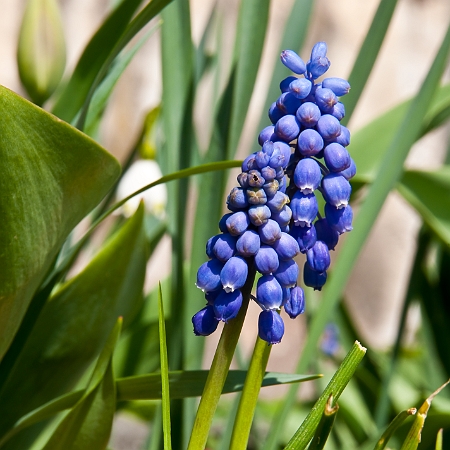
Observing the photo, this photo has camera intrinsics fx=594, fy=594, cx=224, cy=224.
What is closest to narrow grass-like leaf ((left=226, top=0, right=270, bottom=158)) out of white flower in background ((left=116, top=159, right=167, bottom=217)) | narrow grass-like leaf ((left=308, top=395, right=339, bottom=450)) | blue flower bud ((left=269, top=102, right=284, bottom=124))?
blue flower bud ((left=269, top=102, right=284, bottom=124))

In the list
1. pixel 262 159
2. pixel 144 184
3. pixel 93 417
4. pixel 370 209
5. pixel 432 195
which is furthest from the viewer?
pixel 144 184

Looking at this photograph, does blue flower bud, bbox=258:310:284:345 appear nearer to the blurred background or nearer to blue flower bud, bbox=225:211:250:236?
blue flower bud, bbox=225:211:250:236

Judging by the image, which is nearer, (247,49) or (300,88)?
(300,88)

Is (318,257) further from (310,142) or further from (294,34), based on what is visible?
(294,34)

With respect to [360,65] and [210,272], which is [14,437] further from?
[360,65]

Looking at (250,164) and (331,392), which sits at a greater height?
(250,164)

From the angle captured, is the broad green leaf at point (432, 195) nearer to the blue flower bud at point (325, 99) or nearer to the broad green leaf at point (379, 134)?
the broad green leaf at point (379, 134)

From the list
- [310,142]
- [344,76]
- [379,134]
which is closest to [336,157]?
[310,142]

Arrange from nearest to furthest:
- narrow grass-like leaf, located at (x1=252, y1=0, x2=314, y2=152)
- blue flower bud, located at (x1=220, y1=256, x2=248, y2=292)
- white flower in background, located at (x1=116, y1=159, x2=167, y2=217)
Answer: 1. blue flower bud, located at (x1=220, y1=256, x2=248, y2=292)
2. narrow grass-like leaf, located at (x1=252, y1=0, x2=314, y2=152)
3. white flower in background, located at (x1=116, y1=159, x2=167, y2=217)
